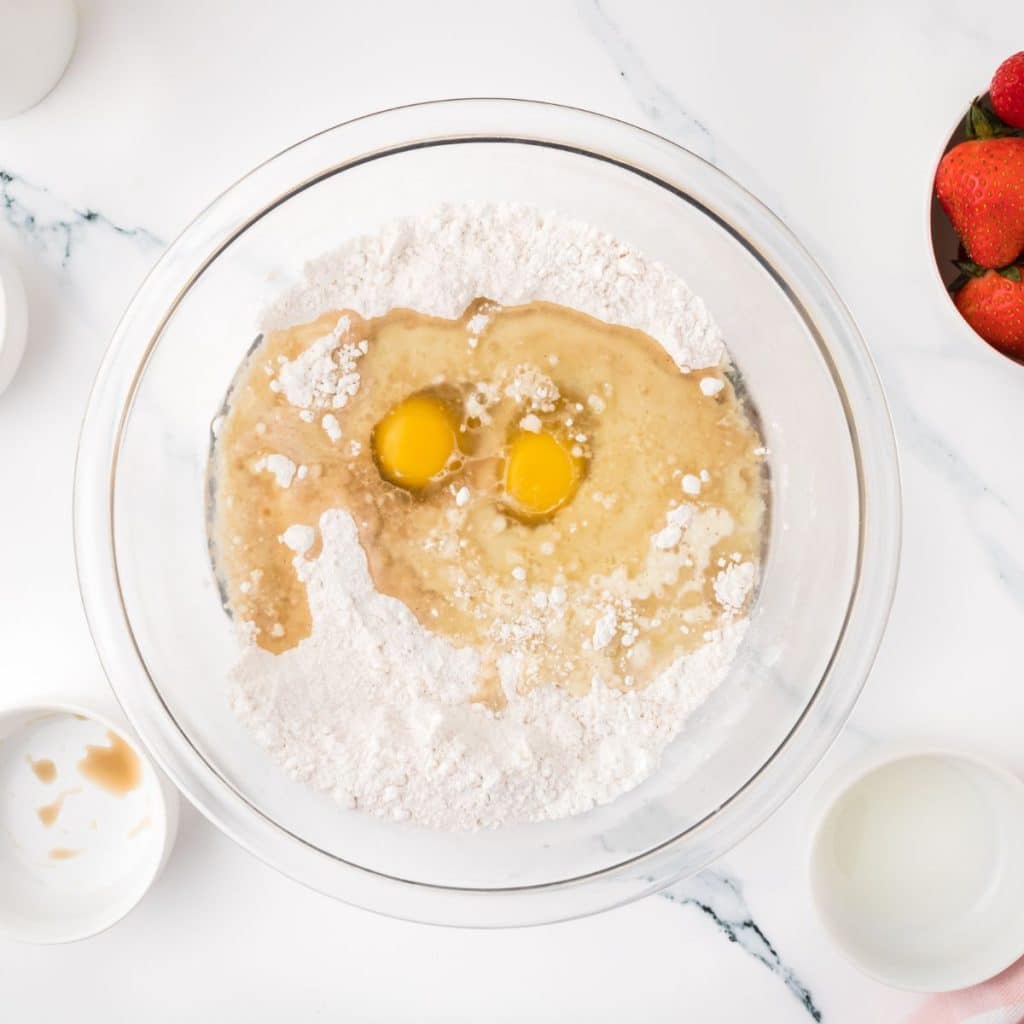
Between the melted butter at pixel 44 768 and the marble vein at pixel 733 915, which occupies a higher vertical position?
the melted butter at pixel 44 768

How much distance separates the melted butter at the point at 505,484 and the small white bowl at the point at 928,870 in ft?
0.81

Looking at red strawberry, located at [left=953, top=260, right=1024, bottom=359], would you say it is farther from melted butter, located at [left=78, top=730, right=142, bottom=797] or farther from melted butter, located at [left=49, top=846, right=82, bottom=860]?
melted butter, located at [left=49, top=846, right=82, bottom=860]

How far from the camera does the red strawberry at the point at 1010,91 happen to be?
0.85m

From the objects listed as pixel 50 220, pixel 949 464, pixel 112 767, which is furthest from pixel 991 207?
pixel 112 767

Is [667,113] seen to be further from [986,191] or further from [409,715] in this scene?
[409,715]

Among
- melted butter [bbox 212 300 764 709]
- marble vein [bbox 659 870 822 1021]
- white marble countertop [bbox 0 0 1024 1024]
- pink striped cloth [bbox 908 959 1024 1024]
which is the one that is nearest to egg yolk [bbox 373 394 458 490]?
melted butter [bbox 212 300 764 709]

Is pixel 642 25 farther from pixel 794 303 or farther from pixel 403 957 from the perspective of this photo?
pixel 403 957

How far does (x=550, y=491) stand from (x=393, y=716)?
267 mm

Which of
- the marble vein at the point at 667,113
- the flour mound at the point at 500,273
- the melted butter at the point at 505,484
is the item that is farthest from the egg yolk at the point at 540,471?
the marble vein at the point at 667,113

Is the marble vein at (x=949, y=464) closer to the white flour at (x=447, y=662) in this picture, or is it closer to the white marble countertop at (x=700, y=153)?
the white marble countertop at (x=700, y=153)

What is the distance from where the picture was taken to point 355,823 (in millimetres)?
978

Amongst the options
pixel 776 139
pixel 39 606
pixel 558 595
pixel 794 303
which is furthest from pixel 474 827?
pixel 776 139

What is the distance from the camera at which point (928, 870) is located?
100cm

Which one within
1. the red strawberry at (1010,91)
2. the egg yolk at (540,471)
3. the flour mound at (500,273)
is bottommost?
the egg yolk at (540,471)
